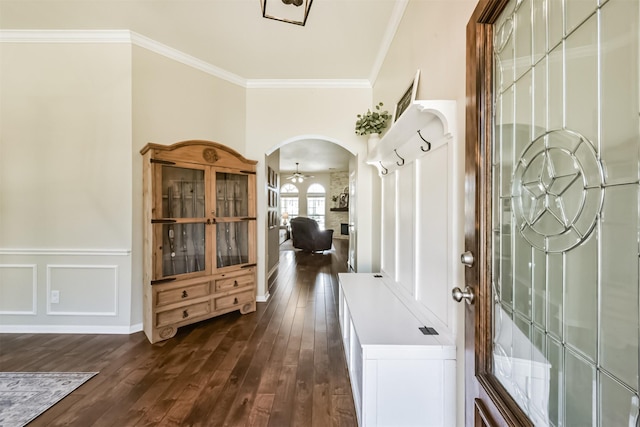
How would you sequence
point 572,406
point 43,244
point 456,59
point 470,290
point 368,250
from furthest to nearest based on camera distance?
point 368,250
point 43,244
point 456,59
point 470,290
point 572,406

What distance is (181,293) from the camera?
2564 millimetres

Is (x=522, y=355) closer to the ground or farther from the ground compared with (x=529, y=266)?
closer to the ground

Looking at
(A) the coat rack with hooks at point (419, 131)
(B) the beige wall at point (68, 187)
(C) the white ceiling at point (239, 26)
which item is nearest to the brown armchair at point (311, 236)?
(C) the white ceiling at point (239, 26)

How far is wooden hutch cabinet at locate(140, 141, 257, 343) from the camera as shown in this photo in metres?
2.45

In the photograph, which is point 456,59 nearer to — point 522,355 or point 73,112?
point 522,355

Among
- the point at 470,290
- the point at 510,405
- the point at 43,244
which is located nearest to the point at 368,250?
the point at 470,290

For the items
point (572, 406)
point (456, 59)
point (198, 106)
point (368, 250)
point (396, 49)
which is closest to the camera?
point (572, 406)

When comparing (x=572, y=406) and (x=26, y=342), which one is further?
(x=26, y=342)

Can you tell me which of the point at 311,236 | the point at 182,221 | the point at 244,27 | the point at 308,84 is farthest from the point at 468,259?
the point at 311,236

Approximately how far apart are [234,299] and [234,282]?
7.7 inches

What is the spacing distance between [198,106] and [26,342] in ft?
9.41

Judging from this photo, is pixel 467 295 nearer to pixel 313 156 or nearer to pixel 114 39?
pixel 114 39

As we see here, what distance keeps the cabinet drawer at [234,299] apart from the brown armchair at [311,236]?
13.3ft

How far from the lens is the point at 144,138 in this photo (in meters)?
2.69
